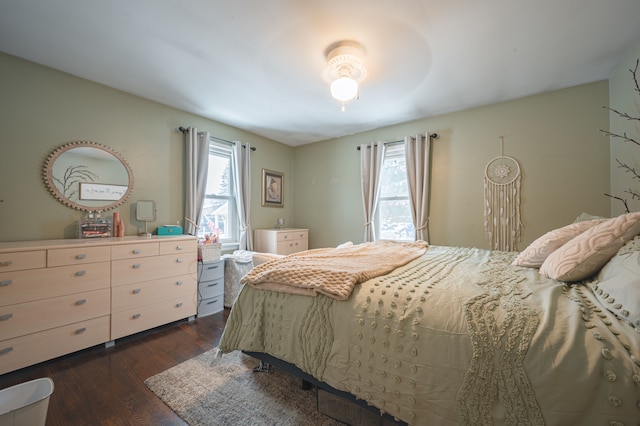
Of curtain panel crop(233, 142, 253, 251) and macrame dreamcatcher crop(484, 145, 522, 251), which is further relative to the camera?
curtain panel crop(233, 142, 253, 251)

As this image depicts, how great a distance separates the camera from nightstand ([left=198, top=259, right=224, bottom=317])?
289 centimetres

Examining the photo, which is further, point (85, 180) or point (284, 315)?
point (85, 180)

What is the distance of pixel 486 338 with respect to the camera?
2.85ft

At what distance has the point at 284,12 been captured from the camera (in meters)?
1.72

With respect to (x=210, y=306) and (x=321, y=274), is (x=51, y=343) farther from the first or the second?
(x=321, y=274)

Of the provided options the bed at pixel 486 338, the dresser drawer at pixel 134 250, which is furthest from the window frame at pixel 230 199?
the bed at pixel 486 338

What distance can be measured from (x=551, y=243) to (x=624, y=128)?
190cm

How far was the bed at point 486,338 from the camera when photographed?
739mm

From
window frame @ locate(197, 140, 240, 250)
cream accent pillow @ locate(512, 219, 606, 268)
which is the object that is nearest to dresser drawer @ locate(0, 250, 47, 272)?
window frame @ locate(197, 140, 240, 250)

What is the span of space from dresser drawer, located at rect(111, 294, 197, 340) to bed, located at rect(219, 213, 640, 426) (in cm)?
152

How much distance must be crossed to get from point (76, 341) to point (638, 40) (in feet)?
17.0

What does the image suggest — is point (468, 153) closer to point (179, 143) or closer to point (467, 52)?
point (467, 52)

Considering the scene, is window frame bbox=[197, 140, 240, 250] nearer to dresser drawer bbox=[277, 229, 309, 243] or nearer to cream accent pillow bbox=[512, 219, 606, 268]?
dresser drawer bbox=[277, 229, 309, 243]

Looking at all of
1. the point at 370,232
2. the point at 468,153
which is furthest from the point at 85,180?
the point at 468,153
